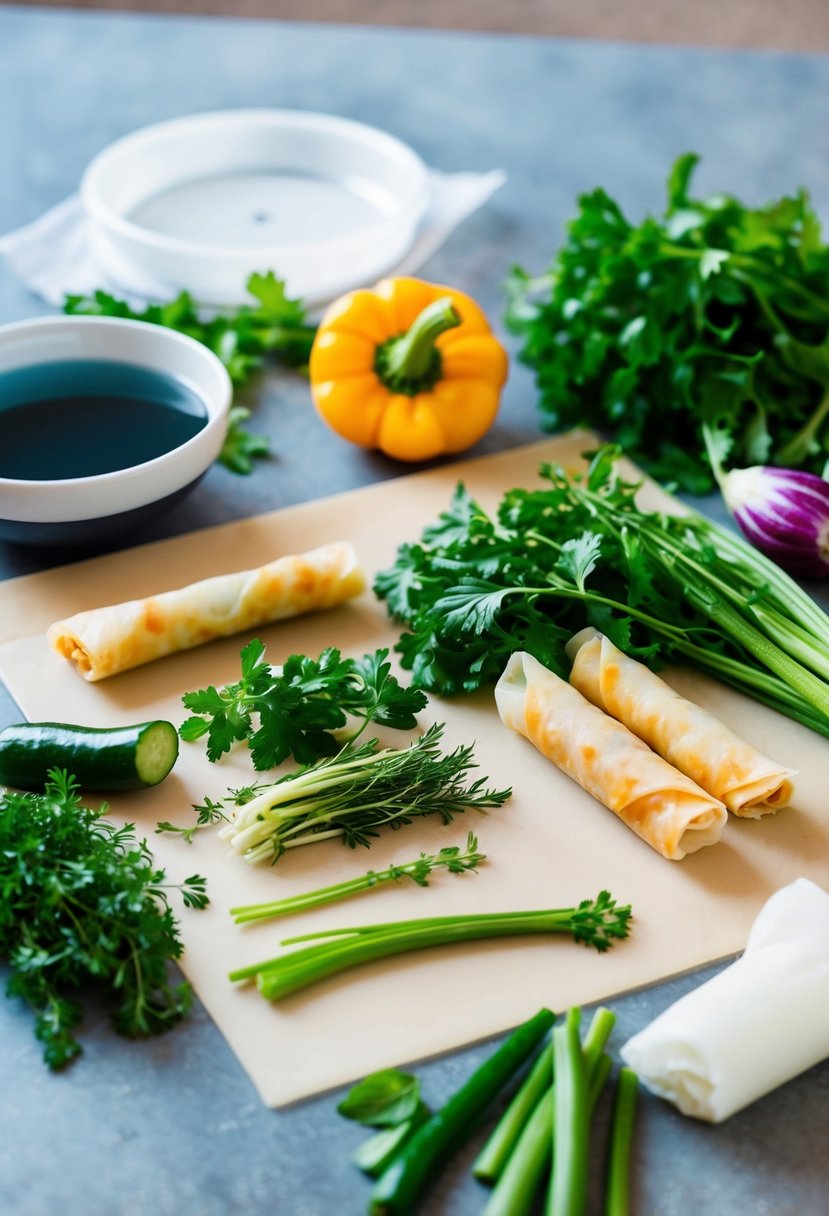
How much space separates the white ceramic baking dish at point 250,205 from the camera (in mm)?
2689

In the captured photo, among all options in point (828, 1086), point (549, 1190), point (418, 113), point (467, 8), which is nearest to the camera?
point (549, 1190)

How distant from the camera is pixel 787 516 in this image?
2.19 metres

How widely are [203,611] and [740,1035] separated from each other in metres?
1.04

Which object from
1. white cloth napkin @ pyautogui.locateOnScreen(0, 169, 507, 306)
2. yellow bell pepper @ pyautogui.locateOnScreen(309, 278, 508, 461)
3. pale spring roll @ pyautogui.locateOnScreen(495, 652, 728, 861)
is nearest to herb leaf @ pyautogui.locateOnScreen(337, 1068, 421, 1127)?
pale spring roll @ pyautogui.locateOnScreen(495, 652, 728, 861)

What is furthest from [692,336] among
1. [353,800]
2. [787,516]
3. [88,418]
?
[353,800]

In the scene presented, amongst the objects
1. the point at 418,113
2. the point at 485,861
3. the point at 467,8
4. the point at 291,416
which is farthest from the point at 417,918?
the point at 467,8

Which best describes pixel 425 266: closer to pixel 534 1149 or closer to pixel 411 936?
pixel 411 936

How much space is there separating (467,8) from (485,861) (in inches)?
214

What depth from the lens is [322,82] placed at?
3.73 m

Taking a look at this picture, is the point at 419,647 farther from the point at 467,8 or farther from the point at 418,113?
the point at 467,8

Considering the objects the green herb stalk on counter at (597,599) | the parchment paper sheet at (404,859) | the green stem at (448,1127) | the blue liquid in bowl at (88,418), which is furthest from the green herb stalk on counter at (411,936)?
the blue liquid in bowl at (88,418)

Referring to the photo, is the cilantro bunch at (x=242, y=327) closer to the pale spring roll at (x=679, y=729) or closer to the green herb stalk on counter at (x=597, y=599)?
the green herb stalk on counter at (x=597, y=599)

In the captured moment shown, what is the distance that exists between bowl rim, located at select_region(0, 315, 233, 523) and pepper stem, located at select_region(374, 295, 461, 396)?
0.32m

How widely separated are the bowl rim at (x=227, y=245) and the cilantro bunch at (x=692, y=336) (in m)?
0.41
